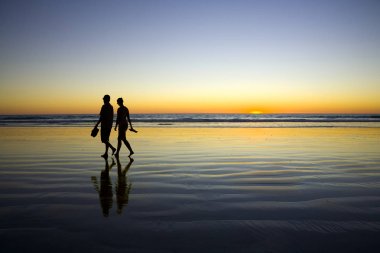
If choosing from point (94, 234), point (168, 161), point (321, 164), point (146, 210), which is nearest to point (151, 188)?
point (146, 210)

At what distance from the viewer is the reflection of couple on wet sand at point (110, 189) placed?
490 cm

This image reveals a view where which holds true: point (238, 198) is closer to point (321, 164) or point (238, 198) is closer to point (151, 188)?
point (151, 188)

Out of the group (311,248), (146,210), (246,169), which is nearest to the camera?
(311,248)

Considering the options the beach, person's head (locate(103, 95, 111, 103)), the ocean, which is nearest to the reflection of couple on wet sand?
the beach

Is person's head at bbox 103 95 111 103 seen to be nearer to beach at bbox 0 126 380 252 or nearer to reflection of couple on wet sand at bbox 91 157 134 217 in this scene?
beach at bbox 0 126 380 252

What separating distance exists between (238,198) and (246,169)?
9.81 ft

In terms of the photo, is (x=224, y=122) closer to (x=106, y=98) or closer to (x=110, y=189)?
(x=106, y=98)

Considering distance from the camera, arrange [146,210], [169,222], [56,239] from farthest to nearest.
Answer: [146,210], [169,222], [56,239]

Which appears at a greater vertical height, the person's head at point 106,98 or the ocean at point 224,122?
the person's head at point 106,98

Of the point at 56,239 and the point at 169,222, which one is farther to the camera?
the point at 169,222

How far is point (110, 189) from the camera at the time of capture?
6031mm

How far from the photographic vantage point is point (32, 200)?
514cm

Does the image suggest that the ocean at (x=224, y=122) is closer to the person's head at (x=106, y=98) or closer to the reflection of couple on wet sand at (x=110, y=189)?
the person's head at (x=106, y=98)

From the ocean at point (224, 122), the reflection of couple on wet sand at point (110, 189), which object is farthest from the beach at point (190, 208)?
the ocean at point (224, 122)
